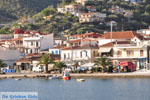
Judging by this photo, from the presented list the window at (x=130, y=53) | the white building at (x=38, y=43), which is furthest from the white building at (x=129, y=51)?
the white building at (x=38, y=43)

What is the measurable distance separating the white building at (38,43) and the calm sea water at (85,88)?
1259 inches

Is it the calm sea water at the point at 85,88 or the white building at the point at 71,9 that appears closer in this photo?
the calm sea water at the point at 85,88

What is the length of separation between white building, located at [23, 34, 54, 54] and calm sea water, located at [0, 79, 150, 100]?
32.0 m

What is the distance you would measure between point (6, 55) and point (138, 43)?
23583 millimetres


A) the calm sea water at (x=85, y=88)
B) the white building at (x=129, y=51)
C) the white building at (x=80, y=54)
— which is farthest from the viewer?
the white building at (x=80, y=54)

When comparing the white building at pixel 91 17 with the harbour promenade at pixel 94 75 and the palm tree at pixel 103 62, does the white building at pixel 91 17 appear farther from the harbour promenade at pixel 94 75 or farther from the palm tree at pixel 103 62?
the palm tree at pixel 103 62

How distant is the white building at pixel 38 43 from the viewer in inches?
4712

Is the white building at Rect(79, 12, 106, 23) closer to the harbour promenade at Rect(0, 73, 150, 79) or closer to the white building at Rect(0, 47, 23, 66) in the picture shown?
the white building at Rect(0, 47, 23, 66)

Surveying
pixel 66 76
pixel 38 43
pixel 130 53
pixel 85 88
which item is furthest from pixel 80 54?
pixel 85 88

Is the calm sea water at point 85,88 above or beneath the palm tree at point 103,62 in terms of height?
beneath

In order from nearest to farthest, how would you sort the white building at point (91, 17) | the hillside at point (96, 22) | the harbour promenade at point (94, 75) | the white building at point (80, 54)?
the harbour promenade at point (94, 75) < the white building at point (80, 54) < the hillside at point (96, 22) < the white building at point (91, 17)

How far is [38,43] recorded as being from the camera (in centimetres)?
11988

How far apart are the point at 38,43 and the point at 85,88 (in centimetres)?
4761

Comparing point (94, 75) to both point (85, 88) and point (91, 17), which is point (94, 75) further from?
point (91, 17)
